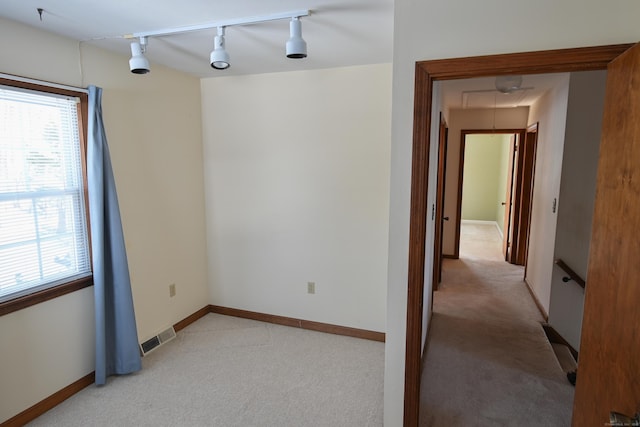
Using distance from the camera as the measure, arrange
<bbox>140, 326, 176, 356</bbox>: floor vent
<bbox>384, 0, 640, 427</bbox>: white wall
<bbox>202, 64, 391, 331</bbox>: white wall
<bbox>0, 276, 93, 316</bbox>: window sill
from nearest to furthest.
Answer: <bbox>384, 0, 640, 427</bbox>: white wall → <bbox>0, 276, 93, 316</bbox>: window sill → <bbox>140, 326, 176, 356</bbox>: floor vent → <bbox>202, 64, 391, 331</bbox>: white wall

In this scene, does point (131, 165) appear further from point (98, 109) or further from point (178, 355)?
point (178, 355)

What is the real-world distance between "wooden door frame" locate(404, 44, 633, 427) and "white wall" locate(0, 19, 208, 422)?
7.14 feet

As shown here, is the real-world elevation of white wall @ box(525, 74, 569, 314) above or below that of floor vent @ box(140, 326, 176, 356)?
above

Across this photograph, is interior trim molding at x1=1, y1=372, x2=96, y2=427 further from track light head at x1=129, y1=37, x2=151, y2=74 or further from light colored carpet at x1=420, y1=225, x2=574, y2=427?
light colored carpet at x1=420, y1=225, x2=574, y2=427

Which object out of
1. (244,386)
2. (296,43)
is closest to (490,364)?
(244,386)

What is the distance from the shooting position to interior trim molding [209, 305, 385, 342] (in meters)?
3.28

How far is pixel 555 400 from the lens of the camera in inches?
95.1

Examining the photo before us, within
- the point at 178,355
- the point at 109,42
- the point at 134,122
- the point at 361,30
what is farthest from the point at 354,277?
the point at 109,42

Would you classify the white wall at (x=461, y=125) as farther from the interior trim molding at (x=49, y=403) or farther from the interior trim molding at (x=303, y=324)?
the interior trim molding at (x=49, y=403)

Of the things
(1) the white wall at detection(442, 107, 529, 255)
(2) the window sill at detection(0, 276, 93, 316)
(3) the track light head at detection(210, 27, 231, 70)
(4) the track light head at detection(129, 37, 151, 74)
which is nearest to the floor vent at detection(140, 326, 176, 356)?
(2) the window sill at detection(0, 276, 93, 316)

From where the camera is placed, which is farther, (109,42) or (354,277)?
(354,277)

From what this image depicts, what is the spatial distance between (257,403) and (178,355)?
37.3 inches

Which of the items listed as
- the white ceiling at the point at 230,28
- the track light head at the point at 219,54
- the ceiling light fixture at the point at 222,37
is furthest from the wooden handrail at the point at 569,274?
the track light head at the point at 219,54

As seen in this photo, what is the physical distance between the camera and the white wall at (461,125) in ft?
17.4
